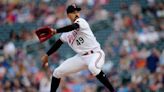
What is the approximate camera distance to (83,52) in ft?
30.8

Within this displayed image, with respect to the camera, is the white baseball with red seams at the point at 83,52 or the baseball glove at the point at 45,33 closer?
the baseball glove at the point at 45,33

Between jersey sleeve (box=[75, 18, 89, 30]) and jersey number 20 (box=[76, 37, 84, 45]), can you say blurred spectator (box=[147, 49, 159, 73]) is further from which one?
jersey sleeve (box=[75, 18, 89, 30])

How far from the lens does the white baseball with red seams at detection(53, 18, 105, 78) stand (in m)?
9.27

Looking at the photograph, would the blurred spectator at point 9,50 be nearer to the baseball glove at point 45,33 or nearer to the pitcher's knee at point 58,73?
the pitcher's knee at point 58,73

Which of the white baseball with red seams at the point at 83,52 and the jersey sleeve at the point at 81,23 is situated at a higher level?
the jersey sleeve at the point at 81,23

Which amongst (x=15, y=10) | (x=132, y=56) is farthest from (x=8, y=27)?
(x=132, y=56)

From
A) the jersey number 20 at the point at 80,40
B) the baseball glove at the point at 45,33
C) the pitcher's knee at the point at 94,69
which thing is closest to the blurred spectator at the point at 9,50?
the jersey number 20 at the point at 80,40

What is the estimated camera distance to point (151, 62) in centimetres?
1488

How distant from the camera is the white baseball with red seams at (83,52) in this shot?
30.4 feet

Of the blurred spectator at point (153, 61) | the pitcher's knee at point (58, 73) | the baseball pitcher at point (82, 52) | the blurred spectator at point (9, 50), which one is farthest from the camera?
the blurred spectator at point (9, 50)

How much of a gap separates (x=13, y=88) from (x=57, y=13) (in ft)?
10.8

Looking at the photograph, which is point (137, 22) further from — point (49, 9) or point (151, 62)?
point (49, 9)

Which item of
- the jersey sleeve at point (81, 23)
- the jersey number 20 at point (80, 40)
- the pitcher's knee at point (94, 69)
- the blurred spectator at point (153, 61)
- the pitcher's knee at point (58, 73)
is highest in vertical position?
the jersey sleeve at point (81, 23)

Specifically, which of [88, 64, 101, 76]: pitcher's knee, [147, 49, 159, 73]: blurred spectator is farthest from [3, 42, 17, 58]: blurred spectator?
[88, 64, 101, 76]: pitcher's knee
